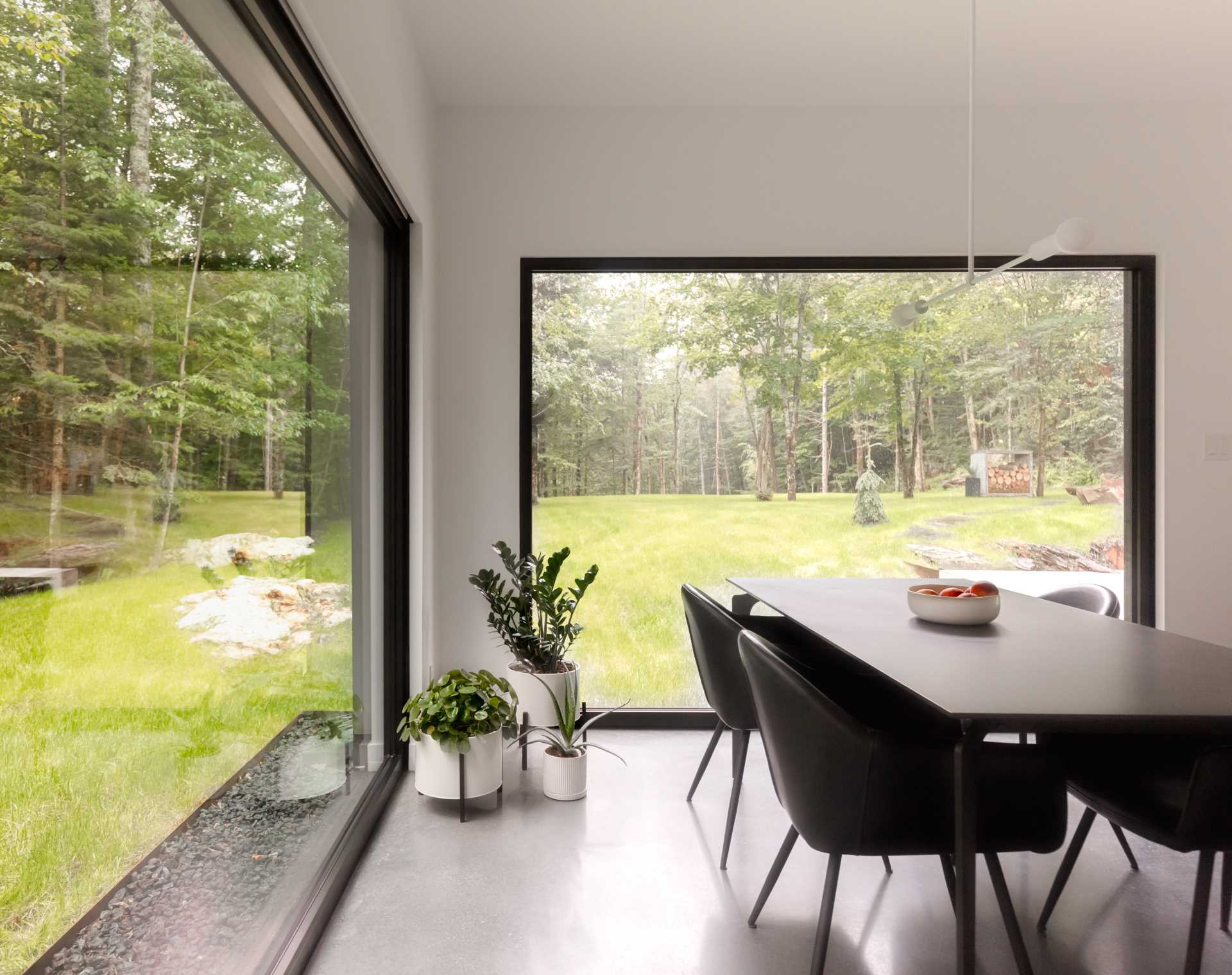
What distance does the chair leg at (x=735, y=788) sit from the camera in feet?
7.09

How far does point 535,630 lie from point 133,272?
6.96 ft

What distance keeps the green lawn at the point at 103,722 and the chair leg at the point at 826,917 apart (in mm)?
1268

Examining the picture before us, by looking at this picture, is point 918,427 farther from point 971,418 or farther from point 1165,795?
point 1165,795

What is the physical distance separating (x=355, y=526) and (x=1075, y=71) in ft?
11.2

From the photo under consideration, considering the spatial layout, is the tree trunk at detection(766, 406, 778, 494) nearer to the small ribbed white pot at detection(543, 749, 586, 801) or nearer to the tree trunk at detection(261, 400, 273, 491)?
the small ribbed white pot at detection(543, 749, 586, 801)

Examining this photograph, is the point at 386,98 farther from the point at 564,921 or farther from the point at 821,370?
the point at 564,921

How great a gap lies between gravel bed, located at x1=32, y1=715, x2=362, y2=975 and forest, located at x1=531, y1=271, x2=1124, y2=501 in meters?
1.92

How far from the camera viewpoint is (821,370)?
349cm

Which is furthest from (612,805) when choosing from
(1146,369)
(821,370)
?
(1146,369)

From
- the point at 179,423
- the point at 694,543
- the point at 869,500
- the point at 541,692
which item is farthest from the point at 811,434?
the point at 179,423

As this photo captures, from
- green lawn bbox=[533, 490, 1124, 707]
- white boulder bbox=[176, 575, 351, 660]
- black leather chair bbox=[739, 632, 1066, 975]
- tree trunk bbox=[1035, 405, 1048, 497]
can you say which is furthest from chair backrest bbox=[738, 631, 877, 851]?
tree trunk bbox=[1035, 405, 1048, 497]

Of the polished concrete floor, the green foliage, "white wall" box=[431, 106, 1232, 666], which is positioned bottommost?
the polished concrete floor

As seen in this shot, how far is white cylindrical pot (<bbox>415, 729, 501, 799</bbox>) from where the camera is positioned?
2.47 meters

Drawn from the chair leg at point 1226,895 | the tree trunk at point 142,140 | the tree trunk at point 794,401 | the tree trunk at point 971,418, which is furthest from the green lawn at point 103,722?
the tree trunk at point 971,418
